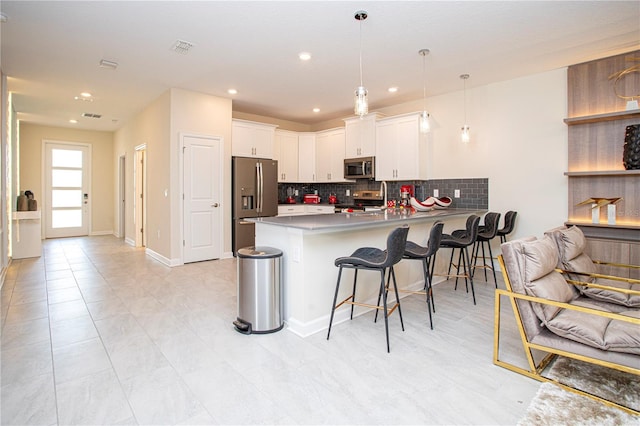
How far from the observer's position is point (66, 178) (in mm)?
8484

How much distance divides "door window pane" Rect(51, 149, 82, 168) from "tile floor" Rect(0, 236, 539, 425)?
20.1ft

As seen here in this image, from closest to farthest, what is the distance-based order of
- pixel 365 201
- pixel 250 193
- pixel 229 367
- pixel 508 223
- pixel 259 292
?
pixel 229 367
pixel 259 292
pixel 508 223
pixel 250 193
pixel 365 201

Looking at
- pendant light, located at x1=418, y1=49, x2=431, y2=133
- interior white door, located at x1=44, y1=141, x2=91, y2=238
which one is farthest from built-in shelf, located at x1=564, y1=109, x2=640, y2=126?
interior white door, located at x1=44, y1=141, x2=91, y2=238

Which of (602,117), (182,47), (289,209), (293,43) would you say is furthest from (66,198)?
(602,117)

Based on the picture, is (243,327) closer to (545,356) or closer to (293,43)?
(545,356)

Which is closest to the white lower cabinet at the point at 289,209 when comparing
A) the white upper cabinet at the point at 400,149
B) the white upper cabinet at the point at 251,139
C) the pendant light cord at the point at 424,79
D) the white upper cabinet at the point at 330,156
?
the white upper cabinet at the point at 330,156

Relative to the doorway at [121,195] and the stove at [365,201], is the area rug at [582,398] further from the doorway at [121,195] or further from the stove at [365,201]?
the doorway at [121,195]

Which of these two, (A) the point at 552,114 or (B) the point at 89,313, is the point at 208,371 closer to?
(B) the point at 89,313

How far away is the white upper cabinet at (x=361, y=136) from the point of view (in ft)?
20.1

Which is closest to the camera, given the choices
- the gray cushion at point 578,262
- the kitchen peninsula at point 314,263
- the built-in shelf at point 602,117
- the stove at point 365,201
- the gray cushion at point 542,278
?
the gray cushion at point 542,278

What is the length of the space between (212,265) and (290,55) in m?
3.32

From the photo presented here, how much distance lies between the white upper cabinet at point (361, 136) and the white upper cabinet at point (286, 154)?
1275 millimetres

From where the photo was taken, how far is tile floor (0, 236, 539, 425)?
1781 millimetres

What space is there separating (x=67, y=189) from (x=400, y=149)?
838cm
